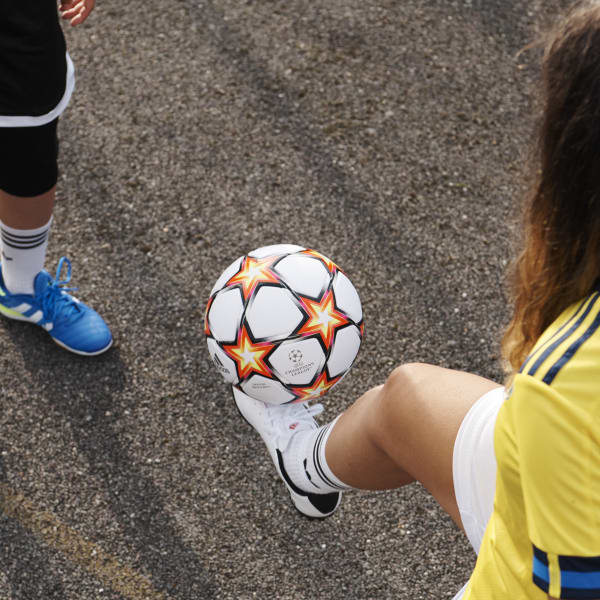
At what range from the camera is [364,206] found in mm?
3221

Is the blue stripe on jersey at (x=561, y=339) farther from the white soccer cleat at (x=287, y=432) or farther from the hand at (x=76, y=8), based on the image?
the hand at (x=76, y=8)

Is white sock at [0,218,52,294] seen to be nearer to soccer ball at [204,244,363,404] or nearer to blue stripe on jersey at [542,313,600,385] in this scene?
soccer ball at [204,244,363,404]

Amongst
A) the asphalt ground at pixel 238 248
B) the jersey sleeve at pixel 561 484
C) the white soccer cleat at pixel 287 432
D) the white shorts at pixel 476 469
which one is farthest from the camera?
the asphalt ground at pixel 238 248

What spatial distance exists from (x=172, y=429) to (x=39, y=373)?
0.52 meters

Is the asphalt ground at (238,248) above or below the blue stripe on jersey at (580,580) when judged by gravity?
below

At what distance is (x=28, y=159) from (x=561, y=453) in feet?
5.47

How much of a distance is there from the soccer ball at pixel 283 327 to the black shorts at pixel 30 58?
0.72 m

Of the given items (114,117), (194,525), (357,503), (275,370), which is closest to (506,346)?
(275,370)

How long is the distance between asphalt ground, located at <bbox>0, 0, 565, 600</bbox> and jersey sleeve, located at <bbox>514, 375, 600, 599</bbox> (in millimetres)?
1214

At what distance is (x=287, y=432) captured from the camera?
2279 mm

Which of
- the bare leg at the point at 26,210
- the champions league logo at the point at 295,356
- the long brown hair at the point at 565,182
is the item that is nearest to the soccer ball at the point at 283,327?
the champions league logo at the point at 295,356

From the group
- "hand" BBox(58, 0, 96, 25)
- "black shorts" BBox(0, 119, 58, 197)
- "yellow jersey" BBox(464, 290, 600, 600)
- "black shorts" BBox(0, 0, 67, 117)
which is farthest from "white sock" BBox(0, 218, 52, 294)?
"yellow jersey" BBox(464, 290, 600, 600)

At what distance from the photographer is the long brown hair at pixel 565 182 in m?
1.21

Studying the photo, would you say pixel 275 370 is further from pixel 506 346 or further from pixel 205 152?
pixel 205 152
